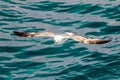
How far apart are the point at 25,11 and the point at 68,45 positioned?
4076mm

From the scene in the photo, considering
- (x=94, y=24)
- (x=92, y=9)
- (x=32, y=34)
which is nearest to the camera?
(x=32, y=34)

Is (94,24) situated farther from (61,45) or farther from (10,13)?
(10,13)

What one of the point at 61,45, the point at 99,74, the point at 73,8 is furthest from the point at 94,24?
the point at 99,74

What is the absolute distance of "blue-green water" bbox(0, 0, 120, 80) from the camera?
10094 millimetres

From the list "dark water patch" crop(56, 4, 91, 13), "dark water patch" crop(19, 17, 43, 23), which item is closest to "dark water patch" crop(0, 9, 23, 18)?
"dark water patch" crop(19, 17, 43, 23)

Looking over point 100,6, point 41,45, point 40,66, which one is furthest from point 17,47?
point 100,6

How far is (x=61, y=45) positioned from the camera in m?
11.9

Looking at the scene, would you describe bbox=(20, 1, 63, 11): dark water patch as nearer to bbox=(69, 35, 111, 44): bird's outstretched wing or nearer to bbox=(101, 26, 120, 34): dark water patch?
bbox=(101, 26, 120, 34): dark water patch

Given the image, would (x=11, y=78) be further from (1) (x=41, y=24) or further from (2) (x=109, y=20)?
(2) (x=109, y=20)

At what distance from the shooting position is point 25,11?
1532cm

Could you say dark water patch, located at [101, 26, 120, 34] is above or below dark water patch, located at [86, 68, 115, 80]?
above

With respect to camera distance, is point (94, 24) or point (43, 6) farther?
point (43, 6)

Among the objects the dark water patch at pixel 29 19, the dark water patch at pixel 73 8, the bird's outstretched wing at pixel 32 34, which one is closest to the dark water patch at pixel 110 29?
the bird's outstretched wing at pixel 32 34

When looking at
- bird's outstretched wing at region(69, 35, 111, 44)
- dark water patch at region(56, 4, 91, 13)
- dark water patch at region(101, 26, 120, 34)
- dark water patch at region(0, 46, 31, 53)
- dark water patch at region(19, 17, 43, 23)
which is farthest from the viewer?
dark water patch at region(56, 4, 91, 13)
